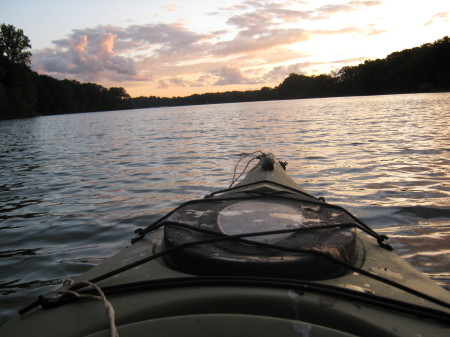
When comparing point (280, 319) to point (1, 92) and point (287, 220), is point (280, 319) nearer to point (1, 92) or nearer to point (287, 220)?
point (287, 220)

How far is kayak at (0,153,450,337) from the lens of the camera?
4.13 feet

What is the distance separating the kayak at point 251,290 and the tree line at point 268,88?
2064 inches

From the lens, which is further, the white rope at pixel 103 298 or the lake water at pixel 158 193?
the lake water at pixel 158 193

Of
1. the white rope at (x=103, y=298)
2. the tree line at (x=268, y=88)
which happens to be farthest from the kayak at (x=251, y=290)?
the tree line at (x=268, y=88)

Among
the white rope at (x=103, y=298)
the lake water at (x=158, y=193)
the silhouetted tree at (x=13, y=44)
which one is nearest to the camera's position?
the white rope at (x=103, y=298)

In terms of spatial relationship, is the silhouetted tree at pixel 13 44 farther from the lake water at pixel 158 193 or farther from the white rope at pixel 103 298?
the white rope at pixel 103 298

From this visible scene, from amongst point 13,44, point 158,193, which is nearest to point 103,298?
point 158,193

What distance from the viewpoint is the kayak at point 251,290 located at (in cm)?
126

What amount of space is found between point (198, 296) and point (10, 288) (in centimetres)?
222

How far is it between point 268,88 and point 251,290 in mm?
119718

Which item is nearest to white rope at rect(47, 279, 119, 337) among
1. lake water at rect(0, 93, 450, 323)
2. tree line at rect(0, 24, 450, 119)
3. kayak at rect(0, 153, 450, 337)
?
kayak at rect(0, 153, 450, 337)

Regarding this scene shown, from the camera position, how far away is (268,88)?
117 metres

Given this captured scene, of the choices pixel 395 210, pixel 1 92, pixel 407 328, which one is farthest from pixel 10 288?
pixel 1 92

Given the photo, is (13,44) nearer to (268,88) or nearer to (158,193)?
(158,193)
